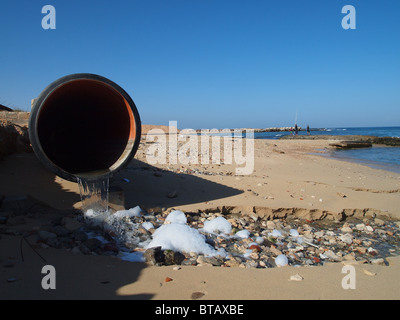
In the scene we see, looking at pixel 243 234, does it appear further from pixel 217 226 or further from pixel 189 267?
pixel 189 267

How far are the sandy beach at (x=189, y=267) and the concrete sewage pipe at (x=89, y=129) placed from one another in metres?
0.52

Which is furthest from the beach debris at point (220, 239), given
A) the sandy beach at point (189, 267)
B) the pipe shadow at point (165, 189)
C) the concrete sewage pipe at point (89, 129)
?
the concrete sewage pipe at point (89, 129)

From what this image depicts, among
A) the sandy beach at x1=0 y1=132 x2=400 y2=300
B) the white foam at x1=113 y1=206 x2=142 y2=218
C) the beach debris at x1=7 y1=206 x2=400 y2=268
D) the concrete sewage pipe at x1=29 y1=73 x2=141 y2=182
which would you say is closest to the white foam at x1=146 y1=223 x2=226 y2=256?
the beach debris at x1=7 y1=206 x2=400 y2=268

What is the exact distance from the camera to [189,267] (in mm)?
2686

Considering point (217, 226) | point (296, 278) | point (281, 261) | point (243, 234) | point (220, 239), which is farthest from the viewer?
point (217, 226)

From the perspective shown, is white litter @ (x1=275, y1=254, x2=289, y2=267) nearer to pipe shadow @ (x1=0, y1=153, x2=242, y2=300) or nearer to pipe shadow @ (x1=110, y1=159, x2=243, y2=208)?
pipe shadow @ (x1=0, y1=153, x2=242, y2=300)

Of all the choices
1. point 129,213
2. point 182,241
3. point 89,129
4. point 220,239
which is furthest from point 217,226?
point 89,129

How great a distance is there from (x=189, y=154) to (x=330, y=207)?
20.9 feet

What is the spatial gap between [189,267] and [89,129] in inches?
146

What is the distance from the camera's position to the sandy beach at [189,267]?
2.22 m

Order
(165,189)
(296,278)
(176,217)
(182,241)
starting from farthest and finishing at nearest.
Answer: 1. (165,189)
2. (176,217)
3. (182,241)
4. (296,278)

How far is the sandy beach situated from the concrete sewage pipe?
52 cm

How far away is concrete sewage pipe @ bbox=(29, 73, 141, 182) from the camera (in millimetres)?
4266
